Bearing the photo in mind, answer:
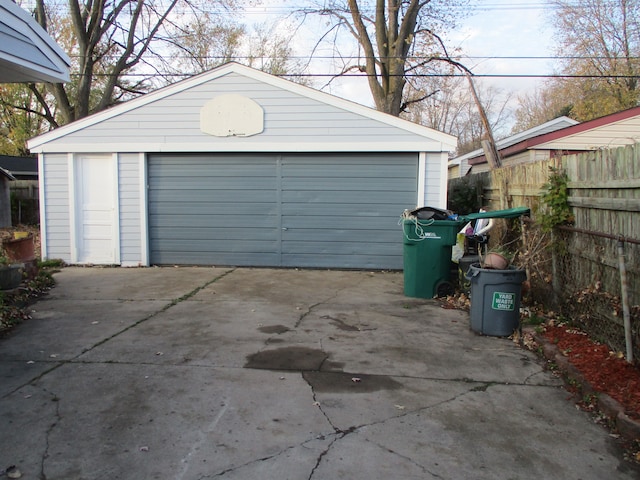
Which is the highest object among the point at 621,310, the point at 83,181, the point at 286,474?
the point at 83,181

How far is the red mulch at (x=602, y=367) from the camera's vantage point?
384 cm

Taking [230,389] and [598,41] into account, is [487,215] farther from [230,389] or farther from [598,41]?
[598,41]

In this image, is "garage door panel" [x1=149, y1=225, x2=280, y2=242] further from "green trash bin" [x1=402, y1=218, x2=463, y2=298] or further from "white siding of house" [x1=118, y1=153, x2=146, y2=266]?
"green trash bin" [x1=402, y1=218, x2=463, y2=298]

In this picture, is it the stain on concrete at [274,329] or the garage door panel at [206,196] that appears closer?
the stain on concrete at [274,329]

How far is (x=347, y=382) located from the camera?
14.6 ft

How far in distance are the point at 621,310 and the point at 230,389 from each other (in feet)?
11.7

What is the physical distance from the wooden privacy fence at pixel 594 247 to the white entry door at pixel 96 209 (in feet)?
26.1

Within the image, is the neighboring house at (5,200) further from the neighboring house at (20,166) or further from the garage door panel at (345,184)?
the garage door panel at (345,184)

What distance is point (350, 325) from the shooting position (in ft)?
20.9

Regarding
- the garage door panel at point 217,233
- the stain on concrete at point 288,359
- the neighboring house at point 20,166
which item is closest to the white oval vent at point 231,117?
the garage door panel at point 217,233

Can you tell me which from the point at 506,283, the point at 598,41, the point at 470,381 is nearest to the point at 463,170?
the point at 598,41

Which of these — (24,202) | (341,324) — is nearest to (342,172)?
(341,324)

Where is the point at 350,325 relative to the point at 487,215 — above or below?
below

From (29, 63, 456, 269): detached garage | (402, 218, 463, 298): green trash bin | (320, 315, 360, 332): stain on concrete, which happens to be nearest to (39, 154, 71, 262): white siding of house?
(29, 63, 456, 269): detached garage
